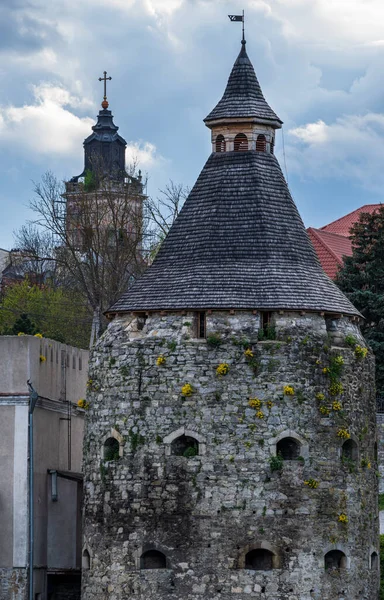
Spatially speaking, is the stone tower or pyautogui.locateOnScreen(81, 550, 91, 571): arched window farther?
pyautogui.locateOnScreen(81, 550, 91, 571): arched window

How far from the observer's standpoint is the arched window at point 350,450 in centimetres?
4734

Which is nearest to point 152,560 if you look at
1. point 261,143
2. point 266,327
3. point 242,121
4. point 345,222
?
point 266,327

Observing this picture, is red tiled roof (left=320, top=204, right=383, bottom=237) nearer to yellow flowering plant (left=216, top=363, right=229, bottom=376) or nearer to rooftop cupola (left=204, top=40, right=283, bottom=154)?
rooftop cupola (left=204, top=40, right=283, bottom=154)

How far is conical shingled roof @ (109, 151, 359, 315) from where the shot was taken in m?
47.2

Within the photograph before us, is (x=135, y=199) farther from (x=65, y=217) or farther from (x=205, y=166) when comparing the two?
(x=205, y=166)

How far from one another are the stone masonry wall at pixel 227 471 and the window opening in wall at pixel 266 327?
14 cm

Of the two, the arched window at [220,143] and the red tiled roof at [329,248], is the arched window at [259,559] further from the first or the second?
the red tiled roof at [329,248]

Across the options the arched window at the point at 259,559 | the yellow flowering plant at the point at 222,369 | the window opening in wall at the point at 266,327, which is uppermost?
the window opening in wall at the point at 266,327

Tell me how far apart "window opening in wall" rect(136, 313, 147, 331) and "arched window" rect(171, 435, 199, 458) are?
3340 millimetres

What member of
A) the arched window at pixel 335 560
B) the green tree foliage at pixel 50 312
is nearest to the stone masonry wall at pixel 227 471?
the arched window at pixel 335 560

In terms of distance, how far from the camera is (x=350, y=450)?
156 feet

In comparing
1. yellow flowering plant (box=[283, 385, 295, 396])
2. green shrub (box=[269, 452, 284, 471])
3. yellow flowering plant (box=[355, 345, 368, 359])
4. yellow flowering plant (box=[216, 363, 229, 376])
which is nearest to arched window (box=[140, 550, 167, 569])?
green shrub (box=[269, 452, 284, 471])

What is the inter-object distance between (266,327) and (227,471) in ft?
12.8

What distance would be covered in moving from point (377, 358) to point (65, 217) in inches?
729
